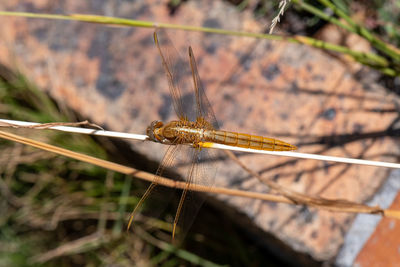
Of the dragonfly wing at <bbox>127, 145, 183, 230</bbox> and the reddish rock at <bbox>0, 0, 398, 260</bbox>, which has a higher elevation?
the reddish rock at <bbox>0, 0, 398, 260</bbox>

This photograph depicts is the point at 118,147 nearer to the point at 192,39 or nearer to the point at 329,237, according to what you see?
the point at 192,39

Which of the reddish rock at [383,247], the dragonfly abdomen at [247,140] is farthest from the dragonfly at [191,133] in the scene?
the reddish rock at [383,247]

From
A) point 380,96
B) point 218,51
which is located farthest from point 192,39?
point 380,96

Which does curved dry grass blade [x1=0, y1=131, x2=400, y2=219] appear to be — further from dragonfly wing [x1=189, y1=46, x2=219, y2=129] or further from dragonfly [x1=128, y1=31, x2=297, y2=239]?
dragonfly wing [x1=189, y1=46, x2=219, y2=129]

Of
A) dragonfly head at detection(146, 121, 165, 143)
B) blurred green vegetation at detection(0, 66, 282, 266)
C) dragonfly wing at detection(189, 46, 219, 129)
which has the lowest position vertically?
blurred green vegetation at detection(0, 66, 282, 266)

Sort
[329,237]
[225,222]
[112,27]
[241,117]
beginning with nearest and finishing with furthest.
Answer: [329,237] < [241,117] < [112,27] < [225,222]

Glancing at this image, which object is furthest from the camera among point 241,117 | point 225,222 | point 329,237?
point 225,222

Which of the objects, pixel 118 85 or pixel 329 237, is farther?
pixel 118 85

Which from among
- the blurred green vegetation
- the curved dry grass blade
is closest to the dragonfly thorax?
the curved dry grass blade
